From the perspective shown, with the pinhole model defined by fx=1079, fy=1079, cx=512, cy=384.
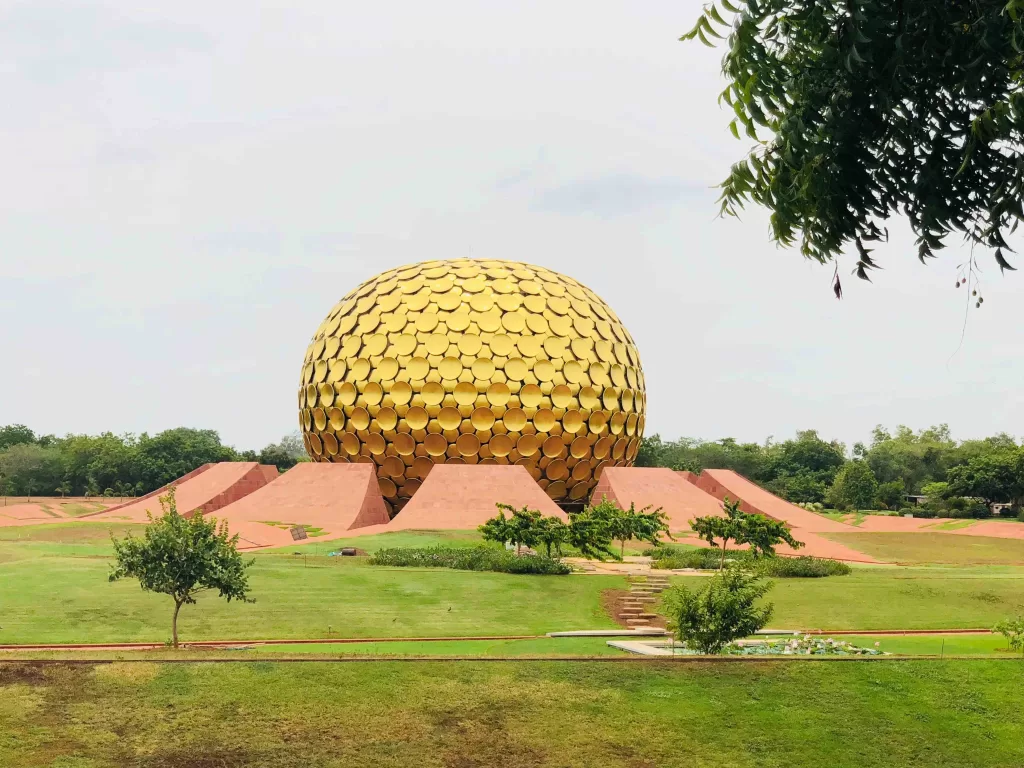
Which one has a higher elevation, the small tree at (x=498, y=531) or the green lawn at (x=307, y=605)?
the small tree at (x=498, y=531)

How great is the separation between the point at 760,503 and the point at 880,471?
44.0 meters

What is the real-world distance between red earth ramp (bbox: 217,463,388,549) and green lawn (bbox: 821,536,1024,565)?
1397 centimetres

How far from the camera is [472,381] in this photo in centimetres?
3438

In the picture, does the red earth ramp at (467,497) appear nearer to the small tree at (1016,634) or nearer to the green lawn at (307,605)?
the green lawn at (307,605)

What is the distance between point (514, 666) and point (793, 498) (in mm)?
53440

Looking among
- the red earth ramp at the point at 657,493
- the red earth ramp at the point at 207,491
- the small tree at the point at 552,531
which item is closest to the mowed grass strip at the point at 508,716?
the small tree at the point at 552,531

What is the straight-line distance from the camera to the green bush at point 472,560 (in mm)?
21781

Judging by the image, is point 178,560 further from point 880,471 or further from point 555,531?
point 880,471

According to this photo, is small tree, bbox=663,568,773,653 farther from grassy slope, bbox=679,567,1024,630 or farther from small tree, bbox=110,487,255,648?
small tree, bbox=110,487,255,648

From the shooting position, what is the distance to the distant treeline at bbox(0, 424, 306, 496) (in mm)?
59469

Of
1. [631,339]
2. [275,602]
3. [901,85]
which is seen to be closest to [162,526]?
[275,602]

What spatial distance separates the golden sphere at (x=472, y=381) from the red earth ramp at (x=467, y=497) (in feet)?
7.09

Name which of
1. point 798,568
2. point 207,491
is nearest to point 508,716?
point 798,568

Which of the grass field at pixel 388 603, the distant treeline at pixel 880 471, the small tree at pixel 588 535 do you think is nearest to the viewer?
the grass field at pixel 388 603
